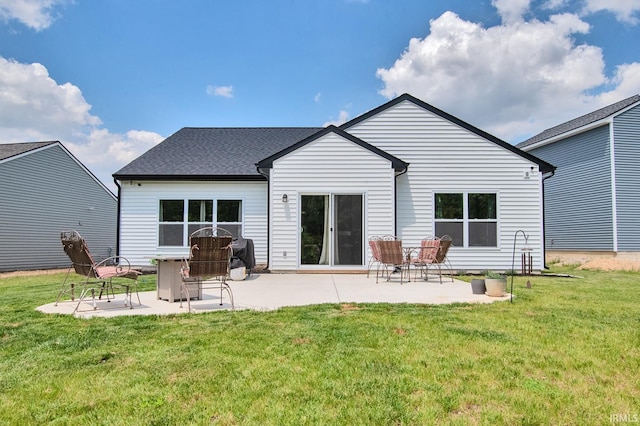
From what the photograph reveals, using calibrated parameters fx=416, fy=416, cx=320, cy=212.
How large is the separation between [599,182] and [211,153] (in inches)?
581

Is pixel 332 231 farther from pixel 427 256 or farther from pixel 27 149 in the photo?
pixel 27 149

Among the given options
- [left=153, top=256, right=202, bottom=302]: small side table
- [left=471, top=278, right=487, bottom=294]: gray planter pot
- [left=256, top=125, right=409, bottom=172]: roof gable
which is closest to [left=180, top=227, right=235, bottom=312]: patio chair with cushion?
[left=153, top=256, right=202, bottom=302]: small side table

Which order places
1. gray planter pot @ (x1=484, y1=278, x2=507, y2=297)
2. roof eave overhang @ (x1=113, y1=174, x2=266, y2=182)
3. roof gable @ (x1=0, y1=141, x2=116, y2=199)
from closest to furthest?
gray planter pot @ (x1=484, y1=278, x2=507, y2=297) → roof eave overhang @ (x1=113, y1=174, x2=266, y2=182) → roof gable @ (x1=0, y1=141, x2=116, y2=199)

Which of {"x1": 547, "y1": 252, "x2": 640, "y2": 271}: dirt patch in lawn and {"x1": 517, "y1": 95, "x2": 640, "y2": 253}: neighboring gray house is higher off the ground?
{"x1": 517, "y1": 95, "x2": 640, "y2": 253}: neighboring gray house

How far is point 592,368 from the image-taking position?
325cm

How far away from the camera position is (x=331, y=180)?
10.6 m

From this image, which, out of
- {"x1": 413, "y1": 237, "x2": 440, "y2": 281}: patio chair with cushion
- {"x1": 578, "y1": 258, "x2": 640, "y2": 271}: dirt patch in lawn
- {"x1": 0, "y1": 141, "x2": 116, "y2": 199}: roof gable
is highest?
{"x1": 0, "y1": 141, "x2": 116, "y2": 199}: roof gable

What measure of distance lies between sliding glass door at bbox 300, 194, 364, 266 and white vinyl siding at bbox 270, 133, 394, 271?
18cm

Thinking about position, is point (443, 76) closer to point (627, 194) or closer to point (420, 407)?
point (627, 194)

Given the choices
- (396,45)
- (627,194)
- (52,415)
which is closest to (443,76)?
(396,45)

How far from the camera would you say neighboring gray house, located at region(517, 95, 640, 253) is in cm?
1559

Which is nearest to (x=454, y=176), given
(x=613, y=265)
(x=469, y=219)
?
(x=469, y=219)

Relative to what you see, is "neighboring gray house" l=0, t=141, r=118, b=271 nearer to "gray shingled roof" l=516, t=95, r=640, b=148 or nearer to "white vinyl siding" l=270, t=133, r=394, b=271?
"white vinyl siding" l=270, t=133, r=394, b=271

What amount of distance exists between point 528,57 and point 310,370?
13.3 metres
